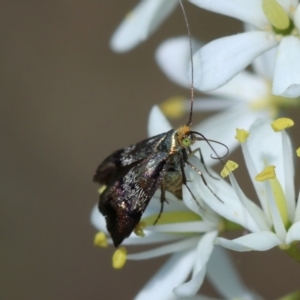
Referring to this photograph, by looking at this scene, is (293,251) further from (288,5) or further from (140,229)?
(288,5)

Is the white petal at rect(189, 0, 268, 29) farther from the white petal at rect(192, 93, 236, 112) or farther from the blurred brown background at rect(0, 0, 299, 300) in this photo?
the blurred brown background at rect(0, 0, 299, 300)

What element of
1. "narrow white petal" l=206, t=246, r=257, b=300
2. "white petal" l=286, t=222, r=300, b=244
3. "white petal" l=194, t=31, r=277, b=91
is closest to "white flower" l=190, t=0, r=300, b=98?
"white petal" l=194, t=31, r=277, b=91

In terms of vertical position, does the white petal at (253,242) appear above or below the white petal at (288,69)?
below

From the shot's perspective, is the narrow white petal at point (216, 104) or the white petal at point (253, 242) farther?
the narrow white petal at point (216, 104)

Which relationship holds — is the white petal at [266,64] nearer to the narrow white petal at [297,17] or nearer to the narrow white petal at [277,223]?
the narrow white petal at [297,17]

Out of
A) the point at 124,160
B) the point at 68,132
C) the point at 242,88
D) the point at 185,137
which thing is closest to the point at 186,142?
the point at 185,137

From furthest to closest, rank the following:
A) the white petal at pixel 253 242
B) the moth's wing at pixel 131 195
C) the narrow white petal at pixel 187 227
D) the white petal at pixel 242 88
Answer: the white petal at pixel 242 88 → the narrow white petal at pixel 187 227 → the moth's wing at pixel 131 195 → the white petal at pixel 253 242

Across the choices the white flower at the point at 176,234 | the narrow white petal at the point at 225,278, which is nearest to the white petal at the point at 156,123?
the white flower at the point at 176,234
